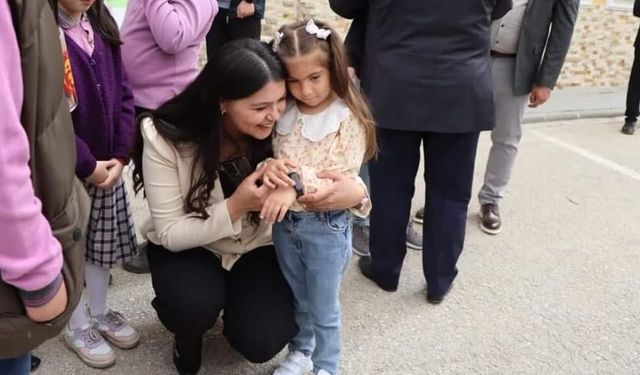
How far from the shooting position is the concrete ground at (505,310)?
219cm

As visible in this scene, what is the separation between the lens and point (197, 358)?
203 cm

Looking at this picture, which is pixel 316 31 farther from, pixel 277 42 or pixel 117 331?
pixel 117 331

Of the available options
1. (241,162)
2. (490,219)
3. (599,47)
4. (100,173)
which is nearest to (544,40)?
(490,219)

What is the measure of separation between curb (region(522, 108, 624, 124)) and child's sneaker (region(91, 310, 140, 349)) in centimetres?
413

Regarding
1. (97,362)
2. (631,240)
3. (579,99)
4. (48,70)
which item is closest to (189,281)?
(97,362)

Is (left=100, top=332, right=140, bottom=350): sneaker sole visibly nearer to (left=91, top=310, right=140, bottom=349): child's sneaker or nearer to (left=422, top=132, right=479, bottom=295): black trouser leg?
(left=91, top=310, right=140, bottom=349): child's sneaker

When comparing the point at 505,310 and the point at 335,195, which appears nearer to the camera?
the point at 335,195

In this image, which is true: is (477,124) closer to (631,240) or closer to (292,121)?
(292,121)

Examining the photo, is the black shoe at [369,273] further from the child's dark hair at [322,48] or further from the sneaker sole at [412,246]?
the child's dark hair at [322,48]

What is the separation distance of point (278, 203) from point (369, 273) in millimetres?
1176

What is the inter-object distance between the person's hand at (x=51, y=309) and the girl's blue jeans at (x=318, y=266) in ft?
2.51

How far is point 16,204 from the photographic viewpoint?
1003mm

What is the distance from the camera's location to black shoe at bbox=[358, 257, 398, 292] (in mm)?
2660

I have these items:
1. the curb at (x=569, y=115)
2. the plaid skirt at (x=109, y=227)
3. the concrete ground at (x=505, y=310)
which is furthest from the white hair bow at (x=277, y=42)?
the curb at (x=569, y=115)
